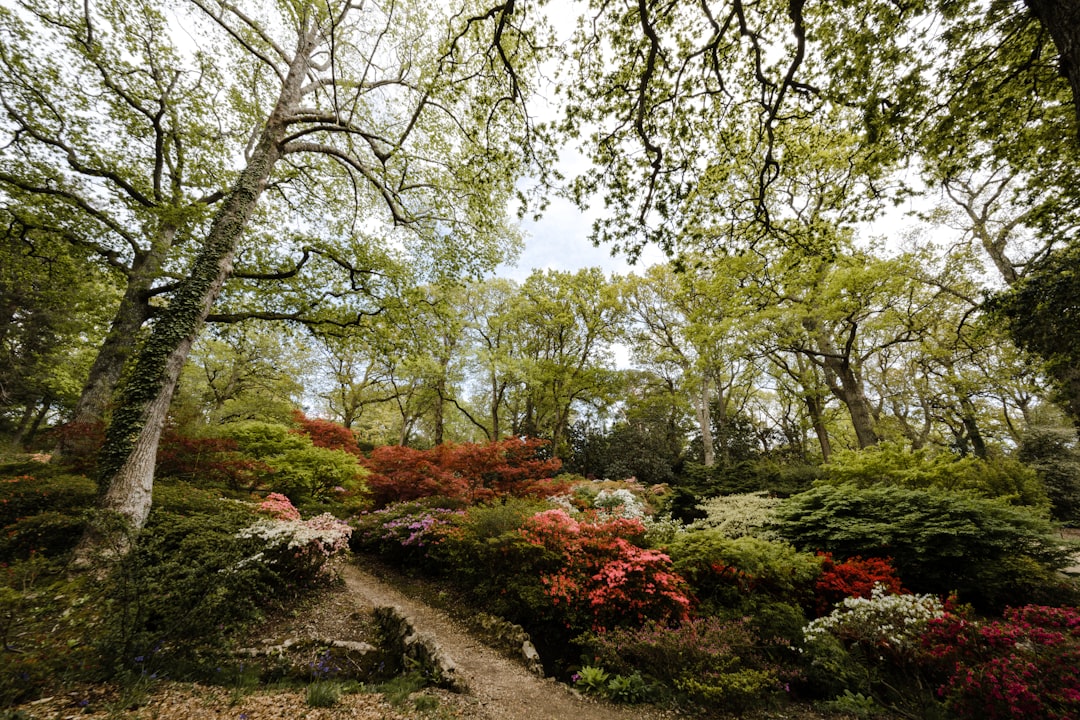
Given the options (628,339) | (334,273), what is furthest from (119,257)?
(628,339)

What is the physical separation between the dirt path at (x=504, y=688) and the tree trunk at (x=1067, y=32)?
5.76m

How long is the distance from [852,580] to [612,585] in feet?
10.7

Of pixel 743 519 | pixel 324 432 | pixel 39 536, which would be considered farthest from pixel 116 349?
pixel 743 519

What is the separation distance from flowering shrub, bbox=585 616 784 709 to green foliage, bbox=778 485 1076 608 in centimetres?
287

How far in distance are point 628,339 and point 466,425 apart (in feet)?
37.1

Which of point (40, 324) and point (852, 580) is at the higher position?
point (40, 324)

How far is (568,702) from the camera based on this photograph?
3.58m

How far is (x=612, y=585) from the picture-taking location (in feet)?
15.1

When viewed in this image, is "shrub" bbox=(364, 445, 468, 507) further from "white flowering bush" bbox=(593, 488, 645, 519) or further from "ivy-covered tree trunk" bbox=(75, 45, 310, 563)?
"ivy-covered tree trunk" bbox=(75, 45, 310, 563)

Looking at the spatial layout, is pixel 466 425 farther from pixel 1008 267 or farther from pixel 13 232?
pixel 1008 267

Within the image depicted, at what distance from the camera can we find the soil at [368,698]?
252 centimetres

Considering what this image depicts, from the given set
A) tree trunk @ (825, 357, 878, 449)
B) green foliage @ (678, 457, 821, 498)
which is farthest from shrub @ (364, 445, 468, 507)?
tree trunk @ (825, 357, 878, 449)

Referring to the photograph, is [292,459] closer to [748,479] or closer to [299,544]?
[299,544]

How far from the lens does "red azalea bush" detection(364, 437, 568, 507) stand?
8508mm
